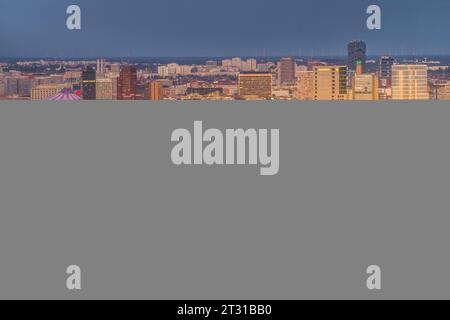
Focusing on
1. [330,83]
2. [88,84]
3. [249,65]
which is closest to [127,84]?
[88,84]

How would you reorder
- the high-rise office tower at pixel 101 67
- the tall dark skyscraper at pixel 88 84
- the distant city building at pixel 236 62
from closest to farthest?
the tall dark skyscraper at pixel 88 84
the high-rise office tower at pixel 101 67
the distant city building at pixel 236 62

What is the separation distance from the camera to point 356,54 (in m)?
5.79

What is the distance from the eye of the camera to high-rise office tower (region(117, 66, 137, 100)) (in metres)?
5.30

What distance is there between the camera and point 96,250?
5039 mm

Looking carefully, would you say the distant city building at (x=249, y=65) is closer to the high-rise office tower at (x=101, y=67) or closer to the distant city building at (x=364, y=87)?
the distant city building at (x=364, y=87)

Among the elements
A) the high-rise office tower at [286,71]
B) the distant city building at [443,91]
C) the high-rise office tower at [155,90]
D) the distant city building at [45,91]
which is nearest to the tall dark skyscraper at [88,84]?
the distant city building at [45,91]

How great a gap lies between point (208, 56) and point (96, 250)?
1.80m

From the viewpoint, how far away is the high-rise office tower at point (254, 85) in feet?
17.9

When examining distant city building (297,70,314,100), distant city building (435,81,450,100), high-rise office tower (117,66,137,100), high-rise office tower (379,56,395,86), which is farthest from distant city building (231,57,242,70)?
distant city building (435,81,450,100)

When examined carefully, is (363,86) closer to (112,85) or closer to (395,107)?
(395,107)

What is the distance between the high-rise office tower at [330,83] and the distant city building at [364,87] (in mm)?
83

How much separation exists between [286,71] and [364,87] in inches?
27.4

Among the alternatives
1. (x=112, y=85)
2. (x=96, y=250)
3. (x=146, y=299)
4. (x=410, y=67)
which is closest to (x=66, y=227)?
(x=96, y=250)

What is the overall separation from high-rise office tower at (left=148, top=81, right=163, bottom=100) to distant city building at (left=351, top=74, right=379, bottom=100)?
1528 mm
